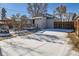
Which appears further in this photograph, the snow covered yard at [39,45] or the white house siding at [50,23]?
the white house siding at [50,23]

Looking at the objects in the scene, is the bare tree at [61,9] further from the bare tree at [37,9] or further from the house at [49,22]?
the bare tree at [37,9]

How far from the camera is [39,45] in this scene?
4840 millimetres

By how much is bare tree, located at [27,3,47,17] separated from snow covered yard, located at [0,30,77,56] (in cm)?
36

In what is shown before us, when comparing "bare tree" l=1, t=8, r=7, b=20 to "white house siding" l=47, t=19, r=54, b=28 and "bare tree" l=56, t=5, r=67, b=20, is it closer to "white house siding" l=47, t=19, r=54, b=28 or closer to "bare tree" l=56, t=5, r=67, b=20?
"white house siding" l=47, t=19, r=54, b=28

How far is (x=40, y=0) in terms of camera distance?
4.80m

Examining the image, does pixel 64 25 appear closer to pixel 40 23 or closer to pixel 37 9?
pixel 40 23

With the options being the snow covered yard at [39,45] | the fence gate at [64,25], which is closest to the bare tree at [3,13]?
the snow covered yard at [39,45]

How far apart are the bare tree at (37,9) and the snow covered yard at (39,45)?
363 mm

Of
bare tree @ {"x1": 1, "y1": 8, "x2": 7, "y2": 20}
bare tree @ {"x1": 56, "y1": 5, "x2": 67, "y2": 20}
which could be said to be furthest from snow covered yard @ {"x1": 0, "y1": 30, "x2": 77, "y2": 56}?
bare tree @ {"x1": 1, "y1": 8, "x2": 7, "y2": 20}

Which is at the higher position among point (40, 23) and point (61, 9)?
point (61, 9)

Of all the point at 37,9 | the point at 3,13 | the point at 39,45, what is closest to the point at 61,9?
the point at 37,9

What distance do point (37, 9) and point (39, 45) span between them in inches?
27.1

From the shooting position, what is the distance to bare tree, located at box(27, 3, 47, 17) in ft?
15.8

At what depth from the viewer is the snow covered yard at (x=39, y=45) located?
4785 mm
